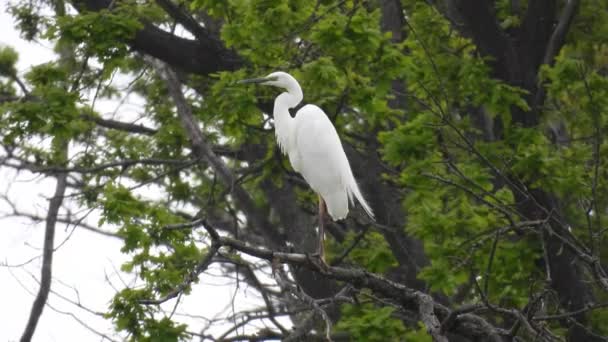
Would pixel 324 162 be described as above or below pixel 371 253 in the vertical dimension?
above

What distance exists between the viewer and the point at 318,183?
6367mm

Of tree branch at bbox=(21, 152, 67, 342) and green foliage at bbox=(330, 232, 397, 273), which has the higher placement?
tree branch at bbox=(21, 152, 67, 342)

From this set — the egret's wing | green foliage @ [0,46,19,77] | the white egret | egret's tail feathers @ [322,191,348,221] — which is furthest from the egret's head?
green foliage @ [0,46,19,77]

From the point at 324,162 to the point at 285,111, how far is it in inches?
18.6

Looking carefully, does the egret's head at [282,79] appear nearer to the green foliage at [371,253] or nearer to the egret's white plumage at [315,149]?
the egret's white plumage at [315,149]

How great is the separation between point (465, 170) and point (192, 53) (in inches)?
107

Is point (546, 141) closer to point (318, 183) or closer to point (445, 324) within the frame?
point (318, 183)

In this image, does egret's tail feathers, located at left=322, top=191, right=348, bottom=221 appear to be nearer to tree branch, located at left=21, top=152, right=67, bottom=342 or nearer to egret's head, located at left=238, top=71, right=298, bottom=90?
egret's head, located at left=238, top=71, right=298, bottom=90

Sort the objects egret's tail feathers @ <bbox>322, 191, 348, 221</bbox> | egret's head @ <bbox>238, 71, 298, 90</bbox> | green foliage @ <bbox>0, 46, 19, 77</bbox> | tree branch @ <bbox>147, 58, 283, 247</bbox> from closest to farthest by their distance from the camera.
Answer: egret's tail feathers @ <bbox>322, 191, 348, 221</bbox>
egret's head @ <bbox>238, 71, 298, 90</bbox>
tree branch @ <bbox>147, 58, 283, 247</bbox>
green foliage @ <bbox>0, 46, 19, 77</bbox>

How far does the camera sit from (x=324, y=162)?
6.34m

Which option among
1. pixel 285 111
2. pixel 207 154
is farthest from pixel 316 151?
pixel 207 154

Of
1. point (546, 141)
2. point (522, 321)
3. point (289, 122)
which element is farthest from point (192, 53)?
point (522, 321)

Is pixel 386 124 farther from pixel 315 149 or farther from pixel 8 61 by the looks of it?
pixel 8 61

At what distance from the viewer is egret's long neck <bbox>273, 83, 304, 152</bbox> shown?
21.2 feet
